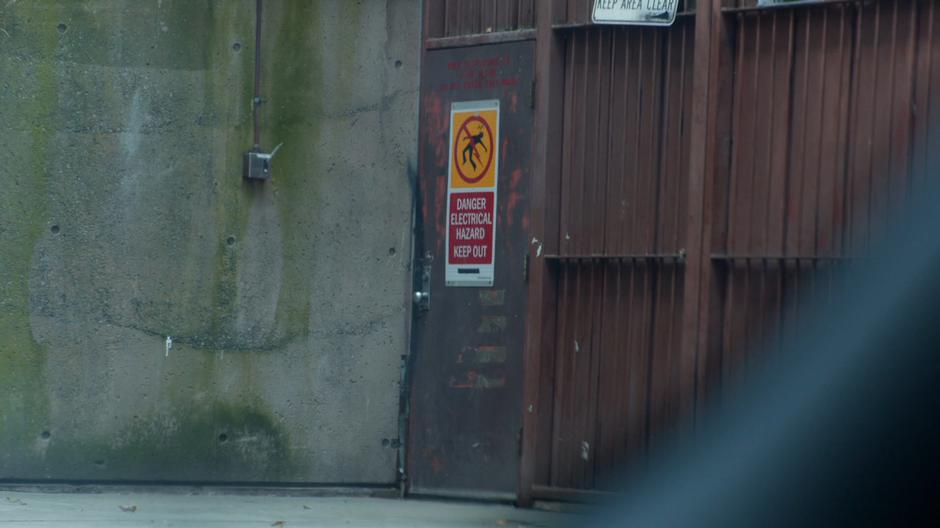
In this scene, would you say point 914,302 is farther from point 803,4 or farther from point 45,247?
point 45,247

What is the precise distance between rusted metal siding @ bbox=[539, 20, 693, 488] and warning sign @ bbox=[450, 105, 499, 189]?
0.51m

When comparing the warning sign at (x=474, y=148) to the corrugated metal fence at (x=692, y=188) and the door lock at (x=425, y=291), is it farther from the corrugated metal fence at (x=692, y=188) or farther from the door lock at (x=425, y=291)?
the door lock at (x=425, y=291)

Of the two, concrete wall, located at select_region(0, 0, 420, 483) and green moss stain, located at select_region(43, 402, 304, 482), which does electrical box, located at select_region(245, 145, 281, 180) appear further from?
green moss stain, located at select_region(43, 402, 304, 482)

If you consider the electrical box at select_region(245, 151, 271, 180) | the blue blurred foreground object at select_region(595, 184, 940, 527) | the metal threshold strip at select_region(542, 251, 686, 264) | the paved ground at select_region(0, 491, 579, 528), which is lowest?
the paved ground at select_region(0, 491, 579, 528)

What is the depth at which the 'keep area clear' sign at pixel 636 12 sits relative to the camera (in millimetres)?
7574

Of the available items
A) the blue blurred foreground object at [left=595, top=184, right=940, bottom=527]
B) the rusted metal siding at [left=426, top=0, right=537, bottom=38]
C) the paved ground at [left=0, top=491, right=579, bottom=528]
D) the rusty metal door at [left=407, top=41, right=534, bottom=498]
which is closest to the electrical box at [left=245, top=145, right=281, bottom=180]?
the rusty metal door at [left=407, top=41, right=534, bottom=498]

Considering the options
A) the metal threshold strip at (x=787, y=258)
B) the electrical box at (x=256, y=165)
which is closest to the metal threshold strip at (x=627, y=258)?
the metal threshold strip at (x=787, y=258)

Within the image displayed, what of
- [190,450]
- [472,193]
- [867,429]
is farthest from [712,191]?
[867,429]

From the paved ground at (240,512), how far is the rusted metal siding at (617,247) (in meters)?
0.57

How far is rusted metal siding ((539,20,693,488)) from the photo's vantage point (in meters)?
7.59

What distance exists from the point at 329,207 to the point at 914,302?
541 centimetres

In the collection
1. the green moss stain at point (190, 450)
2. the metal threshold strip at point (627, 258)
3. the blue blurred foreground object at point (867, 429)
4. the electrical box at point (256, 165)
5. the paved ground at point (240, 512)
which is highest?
the electrical box at point (256, 165)

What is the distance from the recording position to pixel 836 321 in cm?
602

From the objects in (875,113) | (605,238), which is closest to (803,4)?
(875,113)
